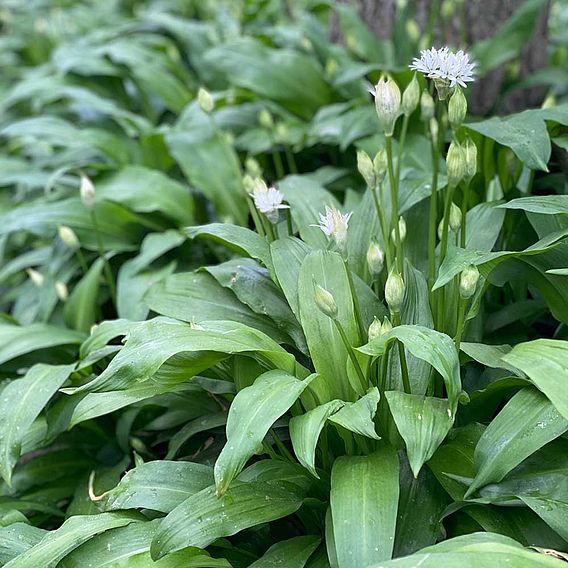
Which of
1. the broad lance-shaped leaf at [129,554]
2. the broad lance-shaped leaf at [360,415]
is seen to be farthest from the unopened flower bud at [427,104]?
the broad lance-shaped leaf at [129,554]

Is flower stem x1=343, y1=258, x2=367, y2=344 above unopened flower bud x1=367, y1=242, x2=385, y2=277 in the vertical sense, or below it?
below

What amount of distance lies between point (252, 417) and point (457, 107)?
0.76 meters

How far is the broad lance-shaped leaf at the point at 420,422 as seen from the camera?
52.8 inches

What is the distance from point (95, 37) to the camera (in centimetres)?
411

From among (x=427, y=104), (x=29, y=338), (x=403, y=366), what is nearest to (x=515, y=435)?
(x=403, y=366)

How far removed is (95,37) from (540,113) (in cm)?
280

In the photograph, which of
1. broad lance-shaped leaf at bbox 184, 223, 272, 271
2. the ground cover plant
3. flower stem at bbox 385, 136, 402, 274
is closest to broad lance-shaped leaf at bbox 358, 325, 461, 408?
the ground cover plant

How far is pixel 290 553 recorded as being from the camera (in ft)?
4.96

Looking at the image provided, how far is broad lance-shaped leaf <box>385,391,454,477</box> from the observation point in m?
1.34

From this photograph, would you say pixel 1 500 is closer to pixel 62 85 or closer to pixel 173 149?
pixel 173 149

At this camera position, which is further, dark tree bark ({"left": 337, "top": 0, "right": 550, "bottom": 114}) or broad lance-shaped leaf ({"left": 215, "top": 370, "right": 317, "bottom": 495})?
dark tree bark ({"left": 337, "top": 0, "right": 550, "bottom": 114})

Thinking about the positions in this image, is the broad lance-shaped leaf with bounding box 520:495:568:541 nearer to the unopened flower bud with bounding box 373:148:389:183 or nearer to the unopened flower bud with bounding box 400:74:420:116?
the unopened flower bud with bounding box 373:148:389:183

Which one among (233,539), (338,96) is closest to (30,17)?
(338,96)

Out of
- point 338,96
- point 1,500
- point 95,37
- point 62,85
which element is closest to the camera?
point 1,500
